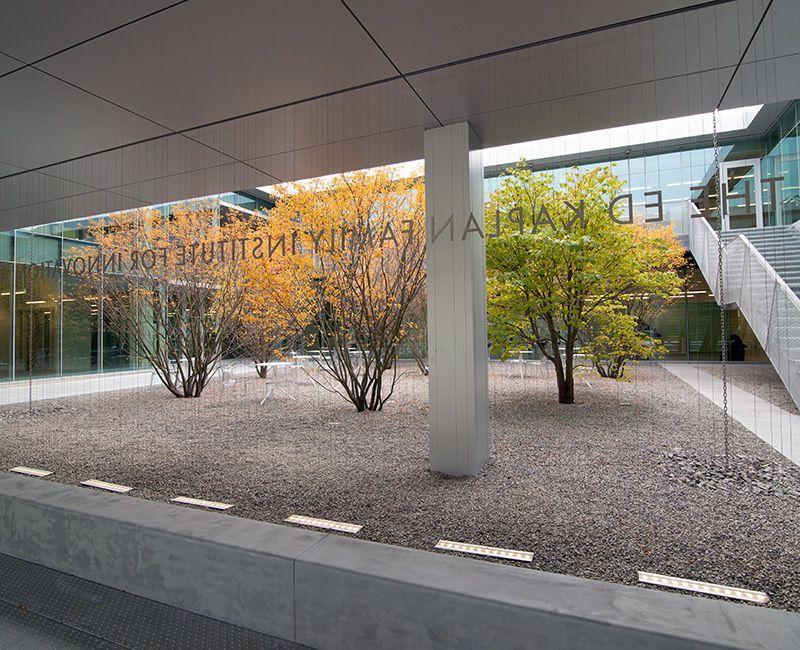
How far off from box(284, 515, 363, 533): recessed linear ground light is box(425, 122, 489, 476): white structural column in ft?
4.28

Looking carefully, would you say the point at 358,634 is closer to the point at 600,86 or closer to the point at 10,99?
the point at 600,86

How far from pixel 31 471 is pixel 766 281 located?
9.69 m

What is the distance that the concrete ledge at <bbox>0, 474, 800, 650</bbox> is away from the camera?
1.70 metres

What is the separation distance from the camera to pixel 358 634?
2016 millimetres

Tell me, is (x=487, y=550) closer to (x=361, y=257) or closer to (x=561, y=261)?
(x=361, y=257)

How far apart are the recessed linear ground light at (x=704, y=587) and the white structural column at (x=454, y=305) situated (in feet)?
5.97

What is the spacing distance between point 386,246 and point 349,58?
4.10m

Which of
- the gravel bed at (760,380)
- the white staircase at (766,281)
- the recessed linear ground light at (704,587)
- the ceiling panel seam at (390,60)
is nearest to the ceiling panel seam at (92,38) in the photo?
the ceiling panel seam at (390,60)

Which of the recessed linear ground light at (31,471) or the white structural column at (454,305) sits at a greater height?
the white structural column at (454,305)

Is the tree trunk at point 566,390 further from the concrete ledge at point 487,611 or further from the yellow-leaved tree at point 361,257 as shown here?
the concrete ledge at point 487,611

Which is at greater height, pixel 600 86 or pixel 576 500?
pixel 600 86

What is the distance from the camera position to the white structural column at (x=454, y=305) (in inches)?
162

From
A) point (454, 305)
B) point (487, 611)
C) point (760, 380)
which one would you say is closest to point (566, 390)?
point (454, 305)

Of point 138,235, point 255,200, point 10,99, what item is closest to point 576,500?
point 10,99
